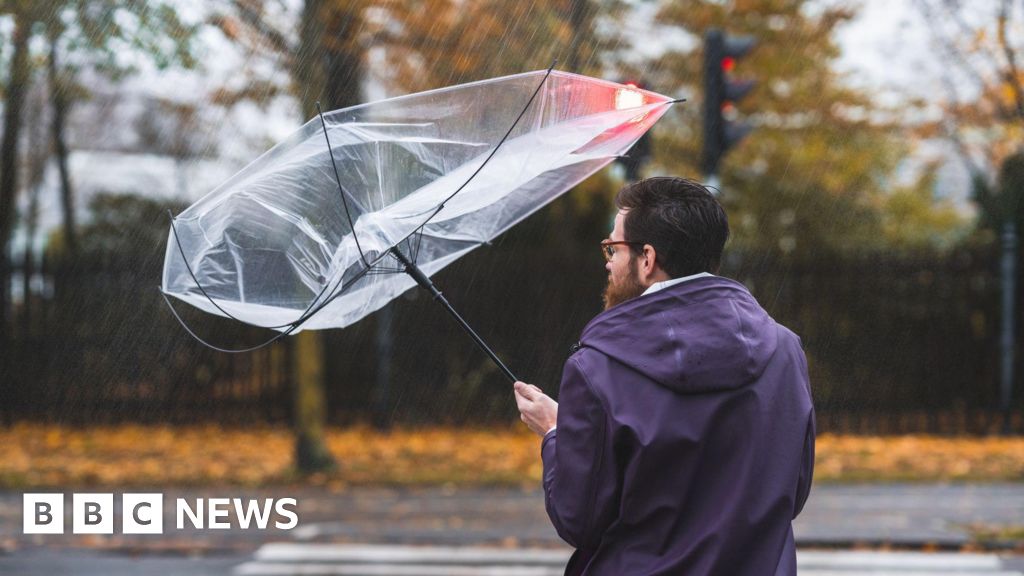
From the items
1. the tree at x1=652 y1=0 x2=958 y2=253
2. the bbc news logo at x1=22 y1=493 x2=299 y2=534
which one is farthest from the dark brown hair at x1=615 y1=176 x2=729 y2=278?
the tree at x1=652 y1=0 x2=958 y2=253

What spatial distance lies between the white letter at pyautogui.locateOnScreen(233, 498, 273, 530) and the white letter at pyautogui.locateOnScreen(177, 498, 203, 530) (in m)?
0.31

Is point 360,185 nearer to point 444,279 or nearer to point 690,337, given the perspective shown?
point 690,337

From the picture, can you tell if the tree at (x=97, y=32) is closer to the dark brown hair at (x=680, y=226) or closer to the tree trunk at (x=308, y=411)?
the tree trunk at (x=308, y=411)

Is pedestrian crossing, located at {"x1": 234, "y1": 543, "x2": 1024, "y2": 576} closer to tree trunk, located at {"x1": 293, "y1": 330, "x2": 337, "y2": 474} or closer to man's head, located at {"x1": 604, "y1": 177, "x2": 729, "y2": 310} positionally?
tree trunk, located at {"x1": 293, "y1": 330, "x2": 337, "y2": 474}

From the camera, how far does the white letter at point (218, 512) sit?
28.5 feet

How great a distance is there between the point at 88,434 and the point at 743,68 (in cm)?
989

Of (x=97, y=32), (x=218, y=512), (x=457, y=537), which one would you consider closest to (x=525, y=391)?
(x=457, y=537)

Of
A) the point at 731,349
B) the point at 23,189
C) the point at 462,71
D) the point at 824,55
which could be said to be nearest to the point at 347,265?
the point at 731,349

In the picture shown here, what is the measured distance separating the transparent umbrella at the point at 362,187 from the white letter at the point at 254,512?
611 cm

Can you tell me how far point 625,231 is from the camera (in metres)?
2.25

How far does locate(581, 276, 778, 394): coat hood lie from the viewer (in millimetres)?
2045

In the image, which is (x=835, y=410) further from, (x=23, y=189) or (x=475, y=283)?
(x=23, y=189)

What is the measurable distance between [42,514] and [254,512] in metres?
1.75

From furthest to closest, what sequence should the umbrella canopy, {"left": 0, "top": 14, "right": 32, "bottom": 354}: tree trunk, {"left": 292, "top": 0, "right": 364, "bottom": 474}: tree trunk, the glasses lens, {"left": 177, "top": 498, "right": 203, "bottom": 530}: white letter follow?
1. {"left": 0, "top": 14, "right": 32, "bottom": 354}: tree trunk
2. {"left": 292, "top": 0, "right": 364, "bottom": 474}: tree trunk
3. {"left": 177, "top": 498, "right": 203, "bottom": 530}: white letter
4. the umbrella canopy
5. the glasses lens
